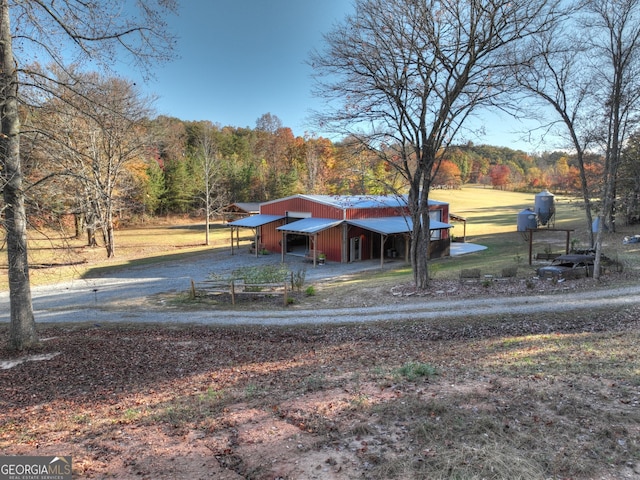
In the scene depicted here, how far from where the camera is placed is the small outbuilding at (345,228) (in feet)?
93.6

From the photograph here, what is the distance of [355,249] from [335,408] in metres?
25.0

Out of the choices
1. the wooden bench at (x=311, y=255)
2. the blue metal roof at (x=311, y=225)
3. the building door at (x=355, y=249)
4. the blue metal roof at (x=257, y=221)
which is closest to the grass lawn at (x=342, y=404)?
the blue metal roof at (x=311, y=225)

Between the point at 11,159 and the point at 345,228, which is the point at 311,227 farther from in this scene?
the point at 11,159

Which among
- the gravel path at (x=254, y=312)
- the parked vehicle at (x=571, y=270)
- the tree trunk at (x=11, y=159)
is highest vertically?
the tree trunk at (x=11, y=159)

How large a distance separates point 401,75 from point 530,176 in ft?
355

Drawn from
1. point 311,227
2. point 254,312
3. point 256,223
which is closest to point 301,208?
point 256,223

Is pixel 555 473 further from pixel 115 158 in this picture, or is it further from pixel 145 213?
pixel 145 213

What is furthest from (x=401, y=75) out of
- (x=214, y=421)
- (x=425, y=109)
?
(x=214, y=421)

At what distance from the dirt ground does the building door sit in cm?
1976

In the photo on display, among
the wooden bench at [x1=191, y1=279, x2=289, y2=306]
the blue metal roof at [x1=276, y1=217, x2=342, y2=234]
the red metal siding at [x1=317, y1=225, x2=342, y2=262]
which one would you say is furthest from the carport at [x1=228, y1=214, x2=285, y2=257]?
the wooden bench at [x1=191, y1=279, x2=289, y2=306]

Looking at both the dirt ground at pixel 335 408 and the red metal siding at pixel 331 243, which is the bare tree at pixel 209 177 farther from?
the dirt ground at pixel 335 408

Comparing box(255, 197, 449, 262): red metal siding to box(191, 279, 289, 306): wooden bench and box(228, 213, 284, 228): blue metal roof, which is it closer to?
box(228, 213, 284, 228): blue metal roof

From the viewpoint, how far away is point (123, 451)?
405 cm

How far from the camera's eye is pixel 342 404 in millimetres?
4934
